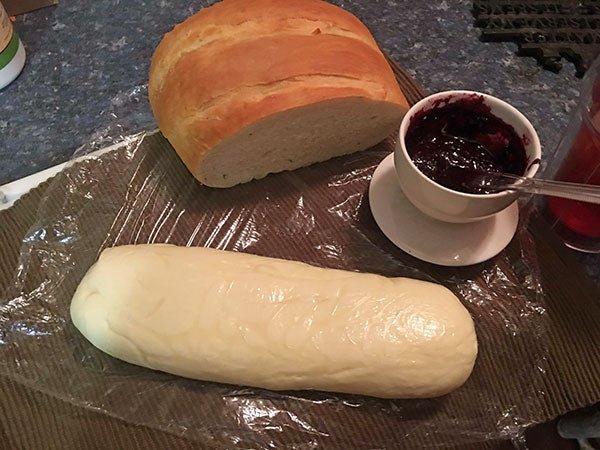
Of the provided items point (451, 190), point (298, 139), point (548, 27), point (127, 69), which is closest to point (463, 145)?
point (451, 190)

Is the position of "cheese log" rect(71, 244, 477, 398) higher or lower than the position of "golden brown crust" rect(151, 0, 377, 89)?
lower

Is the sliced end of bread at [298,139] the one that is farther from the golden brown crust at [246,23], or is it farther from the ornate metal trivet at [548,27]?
the ornate metal trivet at [548,27]

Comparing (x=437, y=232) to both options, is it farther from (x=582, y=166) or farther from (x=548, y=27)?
(x=548, y=27)

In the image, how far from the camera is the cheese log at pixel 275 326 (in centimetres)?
62

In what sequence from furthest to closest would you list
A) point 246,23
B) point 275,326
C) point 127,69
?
1. point 127,69
2. point 246,23
3. point 275,326

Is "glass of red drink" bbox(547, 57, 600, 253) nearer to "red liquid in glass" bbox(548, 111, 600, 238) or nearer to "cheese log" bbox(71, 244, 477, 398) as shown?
"red liquid in glass" bbox(548, 111, 600, 238)

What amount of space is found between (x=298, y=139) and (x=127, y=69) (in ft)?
1.23

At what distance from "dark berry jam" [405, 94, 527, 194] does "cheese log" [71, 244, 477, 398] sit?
13 centimetres

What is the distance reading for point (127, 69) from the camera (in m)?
0.98

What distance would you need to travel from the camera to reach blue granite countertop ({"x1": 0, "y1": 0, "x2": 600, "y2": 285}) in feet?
2.92

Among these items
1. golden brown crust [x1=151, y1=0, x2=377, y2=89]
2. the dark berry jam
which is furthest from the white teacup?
golden brown crust [x1=151, y1=0, x2=377, y2=89]

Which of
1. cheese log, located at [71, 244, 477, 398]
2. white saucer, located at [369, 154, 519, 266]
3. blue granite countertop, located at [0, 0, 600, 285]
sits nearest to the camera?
cheese log, located at [71, 244, 477, 398]

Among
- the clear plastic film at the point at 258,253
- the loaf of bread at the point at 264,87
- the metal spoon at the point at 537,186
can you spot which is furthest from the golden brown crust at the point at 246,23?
the metal spoon at the point at 537,186

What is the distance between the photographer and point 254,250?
0.74 metres
